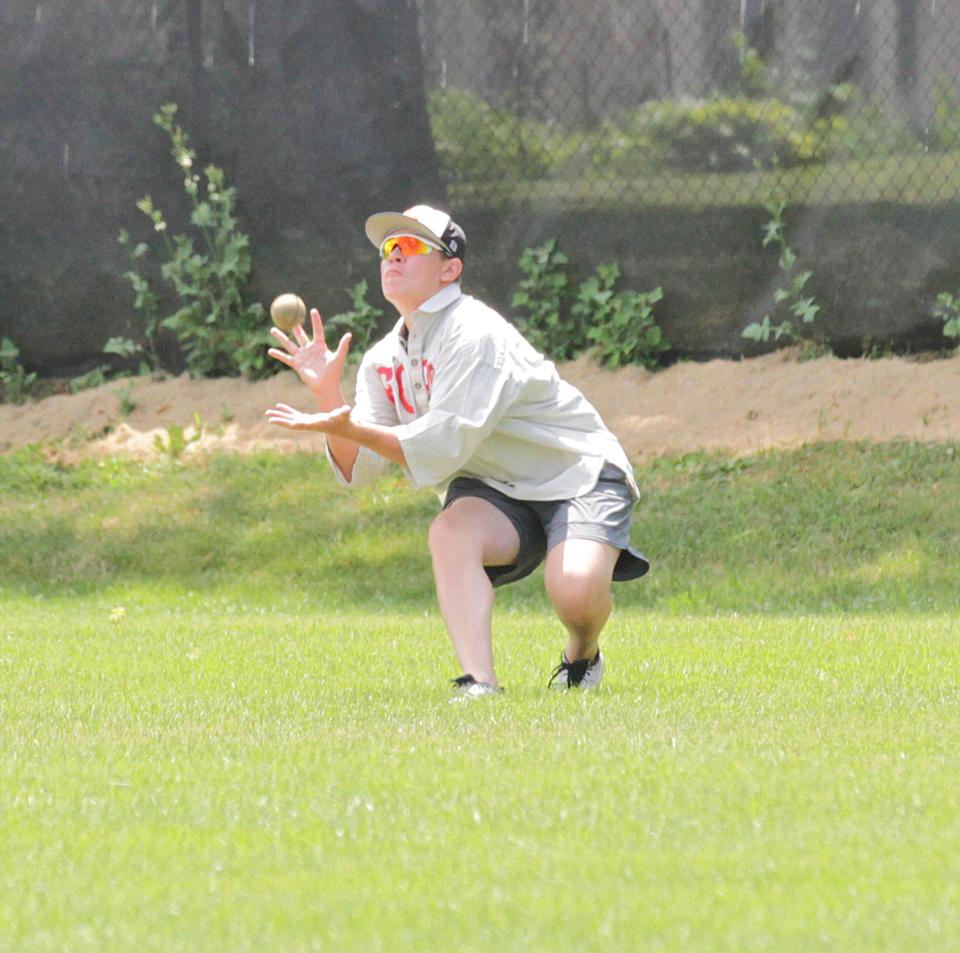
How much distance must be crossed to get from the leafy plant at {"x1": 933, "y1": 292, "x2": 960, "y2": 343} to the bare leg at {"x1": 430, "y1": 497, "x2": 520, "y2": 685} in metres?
6.21

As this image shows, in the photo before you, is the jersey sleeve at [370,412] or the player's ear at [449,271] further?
the jersey sleeve at [370,412]

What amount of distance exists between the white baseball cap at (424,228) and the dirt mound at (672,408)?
5.47 meters

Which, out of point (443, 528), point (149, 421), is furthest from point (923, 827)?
point (149, 421)

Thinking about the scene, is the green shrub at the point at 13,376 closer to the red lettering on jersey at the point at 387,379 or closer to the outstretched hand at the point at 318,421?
the red lettering on jersey at the point at 387,379

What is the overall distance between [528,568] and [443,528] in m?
0.39

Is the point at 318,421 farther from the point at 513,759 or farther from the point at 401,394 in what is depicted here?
the point at 513,759

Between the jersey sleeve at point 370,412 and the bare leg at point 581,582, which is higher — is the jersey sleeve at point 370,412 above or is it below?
above

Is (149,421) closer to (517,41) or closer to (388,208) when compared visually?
(388,208)

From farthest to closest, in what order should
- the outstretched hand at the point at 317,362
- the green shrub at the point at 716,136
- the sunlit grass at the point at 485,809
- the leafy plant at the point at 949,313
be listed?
1. the green shrub at the point at 716,136
2. the leafy plant at the point at 949,313
3. the outstretched hand at the point at 317,362
4. the sunlit grass at the point at 485,809

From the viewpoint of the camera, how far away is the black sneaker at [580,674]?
18.5 feet

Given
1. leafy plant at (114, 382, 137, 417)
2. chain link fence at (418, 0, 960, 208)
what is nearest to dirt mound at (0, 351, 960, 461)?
leafy plant at (114, 382, 137, 417)

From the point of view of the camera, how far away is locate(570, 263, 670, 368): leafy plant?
1160 cm

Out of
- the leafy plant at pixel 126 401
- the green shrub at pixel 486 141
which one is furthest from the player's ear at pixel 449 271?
the leafy plant at pixel 126 401

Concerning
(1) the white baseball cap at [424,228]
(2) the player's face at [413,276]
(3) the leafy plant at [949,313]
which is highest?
(1) the white baseball cap at [424,228]
